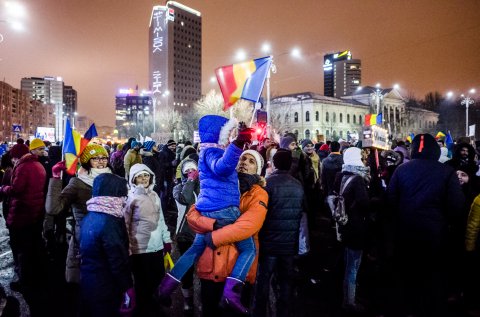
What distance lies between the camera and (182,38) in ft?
529

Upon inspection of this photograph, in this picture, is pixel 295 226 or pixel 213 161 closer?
pixel 213 161

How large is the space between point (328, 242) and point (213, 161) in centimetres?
599

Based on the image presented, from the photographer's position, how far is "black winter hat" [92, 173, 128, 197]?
360 centimetres

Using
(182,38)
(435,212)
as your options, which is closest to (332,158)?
(435,212)

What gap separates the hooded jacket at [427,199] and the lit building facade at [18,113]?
126063mm

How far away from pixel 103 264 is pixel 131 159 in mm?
7144

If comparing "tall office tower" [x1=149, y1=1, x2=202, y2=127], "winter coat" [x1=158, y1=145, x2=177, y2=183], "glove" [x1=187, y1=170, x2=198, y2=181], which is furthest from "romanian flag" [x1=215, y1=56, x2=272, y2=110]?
"tall office tower" [x1=149, y1=1, x2=202, y2=127]

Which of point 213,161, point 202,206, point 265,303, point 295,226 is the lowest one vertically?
point 265,303

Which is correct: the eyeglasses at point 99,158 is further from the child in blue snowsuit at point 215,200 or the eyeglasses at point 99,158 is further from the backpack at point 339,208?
the backpack at point 339,208

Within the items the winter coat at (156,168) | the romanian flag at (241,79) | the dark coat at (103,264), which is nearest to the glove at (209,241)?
the dark coat at (103,264)

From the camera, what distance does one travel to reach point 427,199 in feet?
14.0

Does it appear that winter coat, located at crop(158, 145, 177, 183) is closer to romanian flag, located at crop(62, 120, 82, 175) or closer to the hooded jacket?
romanian flag, located at crop(62, 120, 82, 175)

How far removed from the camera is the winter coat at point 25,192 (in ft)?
19.7

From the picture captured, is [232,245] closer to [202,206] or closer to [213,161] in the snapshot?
[202,206]
